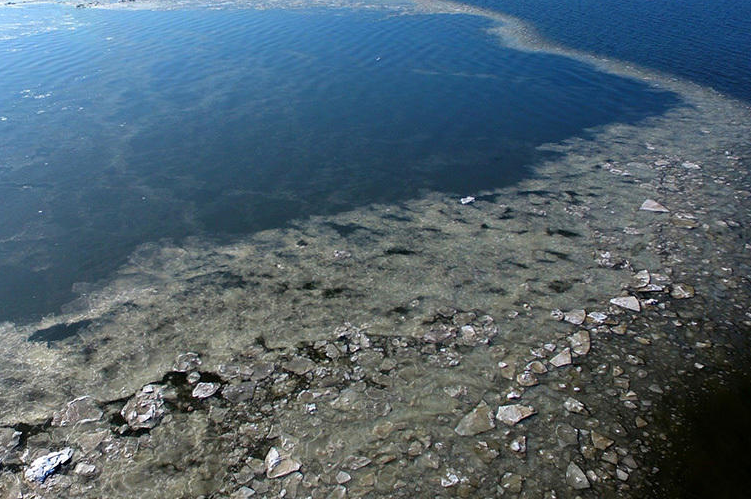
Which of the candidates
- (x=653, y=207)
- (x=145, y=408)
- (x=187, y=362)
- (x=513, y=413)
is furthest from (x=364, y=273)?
(x=653, y=207)

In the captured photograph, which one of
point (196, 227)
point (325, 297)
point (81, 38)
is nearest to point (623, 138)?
point (325, 297)

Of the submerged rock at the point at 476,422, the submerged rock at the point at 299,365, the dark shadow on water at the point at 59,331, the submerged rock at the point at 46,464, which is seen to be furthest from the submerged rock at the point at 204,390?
the submerged rock at the point at 476,422

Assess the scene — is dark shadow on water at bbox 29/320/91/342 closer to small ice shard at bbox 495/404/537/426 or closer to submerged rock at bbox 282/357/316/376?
submerged rock at bbox 282/357/316/376

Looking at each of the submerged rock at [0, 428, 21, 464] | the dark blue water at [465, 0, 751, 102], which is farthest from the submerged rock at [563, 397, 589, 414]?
the dark blue water at [465, 0, 751, 102]

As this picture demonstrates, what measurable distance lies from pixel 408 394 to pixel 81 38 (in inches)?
1128

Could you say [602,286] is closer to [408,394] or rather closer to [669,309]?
[669,309]

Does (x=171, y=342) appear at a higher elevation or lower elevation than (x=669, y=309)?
lower

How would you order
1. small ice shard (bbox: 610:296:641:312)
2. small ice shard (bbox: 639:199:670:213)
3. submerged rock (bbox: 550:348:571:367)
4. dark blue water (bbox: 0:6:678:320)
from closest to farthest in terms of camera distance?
submerged rock (bbox: 550:348:571:367) < small ice shard (bbox: 610:296:641:312) < small ice shard (bbox: 639:199:670:213) < dark blue water (bbox: 0:6:678:320)

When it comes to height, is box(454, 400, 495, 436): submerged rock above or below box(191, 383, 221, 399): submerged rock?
above

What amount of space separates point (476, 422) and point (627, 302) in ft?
12.9

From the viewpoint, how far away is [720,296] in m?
8.78

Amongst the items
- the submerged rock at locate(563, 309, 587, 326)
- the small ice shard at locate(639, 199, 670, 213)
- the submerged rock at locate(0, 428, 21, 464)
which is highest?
the small ice shard at locate(639, 199, 670, 213)

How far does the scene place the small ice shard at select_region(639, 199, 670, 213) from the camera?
11258 millimetres

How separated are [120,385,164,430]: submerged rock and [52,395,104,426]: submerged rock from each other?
38cm
